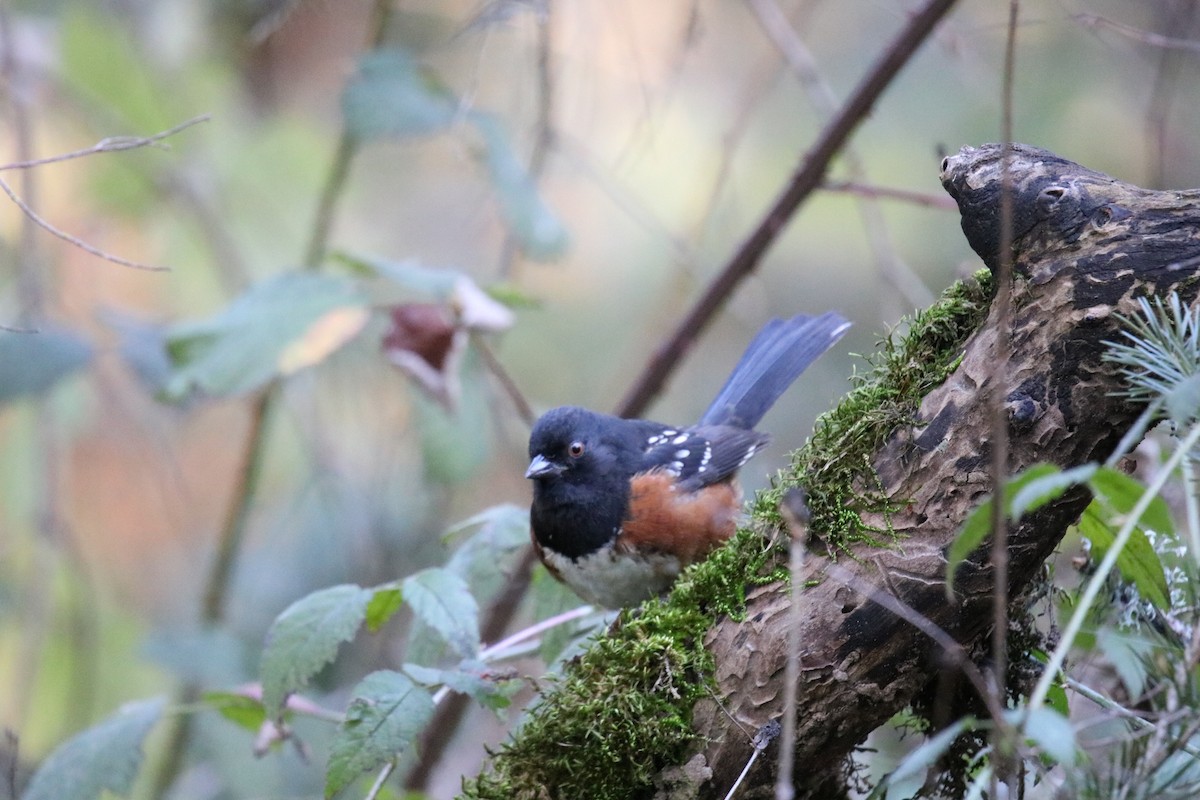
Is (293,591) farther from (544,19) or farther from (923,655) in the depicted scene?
(923,655)

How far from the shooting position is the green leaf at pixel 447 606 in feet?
5.66

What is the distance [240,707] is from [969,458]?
5.36 ft

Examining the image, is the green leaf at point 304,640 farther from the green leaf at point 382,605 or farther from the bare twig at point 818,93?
the bare twig at point 818,93

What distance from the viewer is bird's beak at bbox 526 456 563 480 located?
2742 millimetres

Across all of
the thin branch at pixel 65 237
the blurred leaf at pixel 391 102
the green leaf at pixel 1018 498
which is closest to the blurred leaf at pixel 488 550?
the thin branch at pixel 65 237

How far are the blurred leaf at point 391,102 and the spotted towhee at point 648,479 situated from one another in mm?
977

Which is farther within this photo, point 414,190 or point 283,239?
point 414,190

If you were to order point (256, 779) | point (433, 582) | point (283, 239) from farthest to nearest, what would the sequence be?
point (283, 239), point (256, 779), point (433, 582)

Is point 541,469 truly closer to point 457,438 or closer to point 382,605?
point 457,438

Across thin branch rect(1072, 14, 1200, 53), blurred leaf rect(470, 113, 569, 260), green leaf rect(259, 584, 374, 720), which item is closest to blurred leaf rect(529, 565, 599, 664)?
green leaf rect(259, 584, 374, 720)

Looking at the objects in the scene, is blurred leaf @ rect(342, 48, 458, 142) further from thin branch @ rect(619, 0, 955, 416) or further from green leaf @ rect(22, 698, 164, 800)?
green leaf @ rect(22, 698, 164, 800)

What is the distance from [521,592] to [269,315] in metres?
1.12

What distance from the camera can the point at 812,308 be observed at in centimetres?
544

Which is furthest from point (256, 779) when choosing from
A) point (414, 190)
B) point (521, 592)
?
point (414, 190)
